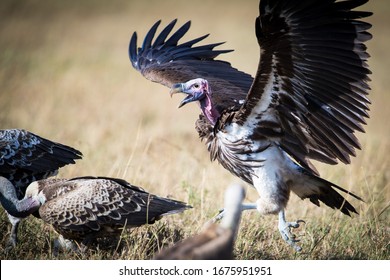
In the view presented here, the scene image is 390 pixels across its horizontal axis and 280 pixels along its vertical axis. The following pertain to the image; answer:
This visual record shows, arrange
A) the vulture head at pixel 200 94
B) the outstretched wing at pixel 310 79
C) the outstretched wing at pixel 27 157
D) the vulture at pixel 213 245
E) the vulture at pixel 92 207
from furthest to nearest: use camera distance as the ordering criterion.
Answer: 1. the outstretched wing at pixel 27 157
2. the vulture head at pixel 200 94
3. the vulture at pixel 92 207
4. the outstretched wing at pixel 310 79
5. the vulture at pixel 213 245

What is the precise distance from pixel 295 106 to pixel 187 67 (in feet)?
6.47

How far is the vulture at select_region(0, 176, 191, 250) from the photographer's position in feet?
16.2

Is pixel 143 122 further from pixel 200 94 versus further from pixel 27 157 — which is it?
pixel 200 94

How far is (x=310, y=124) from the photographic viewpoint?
525cm

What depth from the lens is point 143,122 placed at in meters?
10.1

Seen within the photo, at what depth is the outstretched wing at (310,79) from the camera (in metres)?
4.82

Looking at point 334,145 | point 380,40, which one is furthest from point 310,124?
point 380,40

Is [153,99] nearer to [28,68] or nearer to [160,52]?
[28,68]

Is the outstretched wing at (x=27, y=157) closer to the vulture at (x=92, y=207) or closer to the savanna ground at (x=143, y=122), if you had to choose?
the savanna ground at (x=143, y=122)

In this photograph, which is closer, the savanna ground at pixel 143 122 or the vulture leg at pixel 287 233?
the vulture leg at pixel 287 233

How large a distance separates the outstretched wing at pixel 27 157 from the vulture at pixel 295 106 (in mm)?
1238

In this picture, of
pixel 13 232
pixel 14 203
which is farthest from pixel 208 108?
pixel 13 232

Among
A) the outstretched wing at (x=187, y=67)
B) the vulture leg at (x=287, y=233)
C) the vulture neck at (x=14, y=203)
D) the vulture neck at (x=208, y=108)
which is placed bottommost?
the vulture neck at (x=14, y=203)

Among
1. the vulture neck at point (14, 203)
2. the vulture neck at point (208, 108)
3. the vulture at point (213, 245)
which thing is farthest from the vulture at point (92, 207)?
the vulture at point (213, 245)
